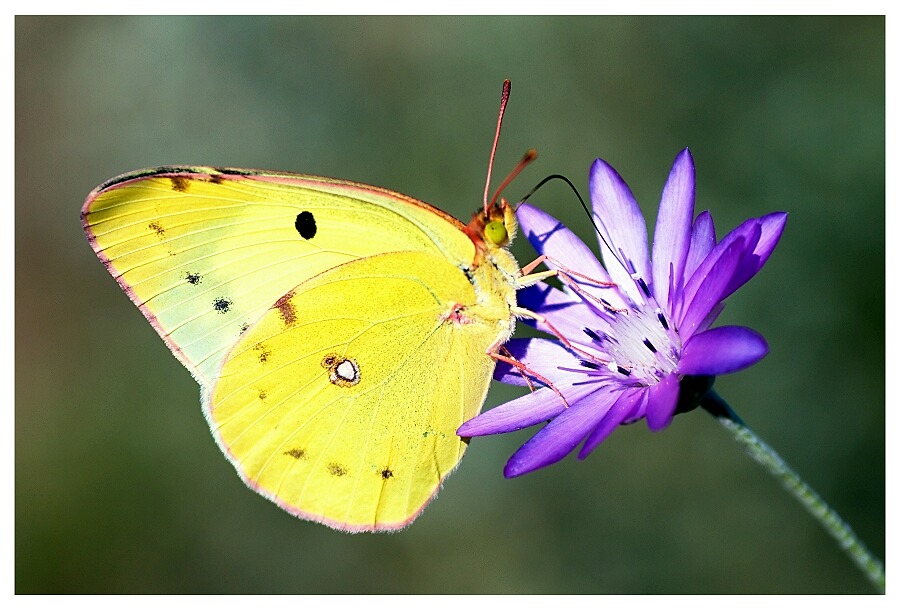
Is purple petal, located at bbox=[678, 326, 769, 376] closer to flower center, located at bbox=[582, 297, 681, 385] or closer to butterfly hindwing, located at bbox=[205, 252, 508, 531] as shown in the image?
flower center, located at bbox=[582, 297, 681, 385]

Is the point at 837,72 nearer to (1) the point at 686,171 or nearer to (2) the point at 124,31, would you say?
(1) the point at 686,171

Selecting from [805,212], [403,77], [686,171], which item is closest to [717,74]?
[805,212]

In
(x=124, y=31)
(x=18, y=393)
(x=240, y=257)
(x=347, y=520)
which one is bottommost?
(x=18, y=393)

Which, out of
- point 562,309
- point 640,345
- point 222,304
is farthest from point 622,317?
point 222,304

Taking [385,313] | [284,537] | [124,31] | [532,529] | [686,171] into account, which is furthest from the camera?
[124,31]

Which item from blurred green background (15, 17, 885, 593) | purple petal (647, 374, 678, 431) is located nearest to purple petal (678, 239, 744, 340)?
purple petal (647, 374, 678, 431)

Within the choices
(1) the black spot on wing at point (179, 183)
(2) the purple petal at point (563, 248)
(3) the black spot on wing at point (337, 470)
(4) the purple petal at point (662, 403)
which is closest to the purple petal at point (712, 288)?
(4) the purple petal at point (662, 403)

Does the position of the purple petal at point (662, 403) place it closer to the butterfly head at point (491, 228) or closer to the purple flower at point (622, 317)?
A: the purple flower at point (622, 317)
